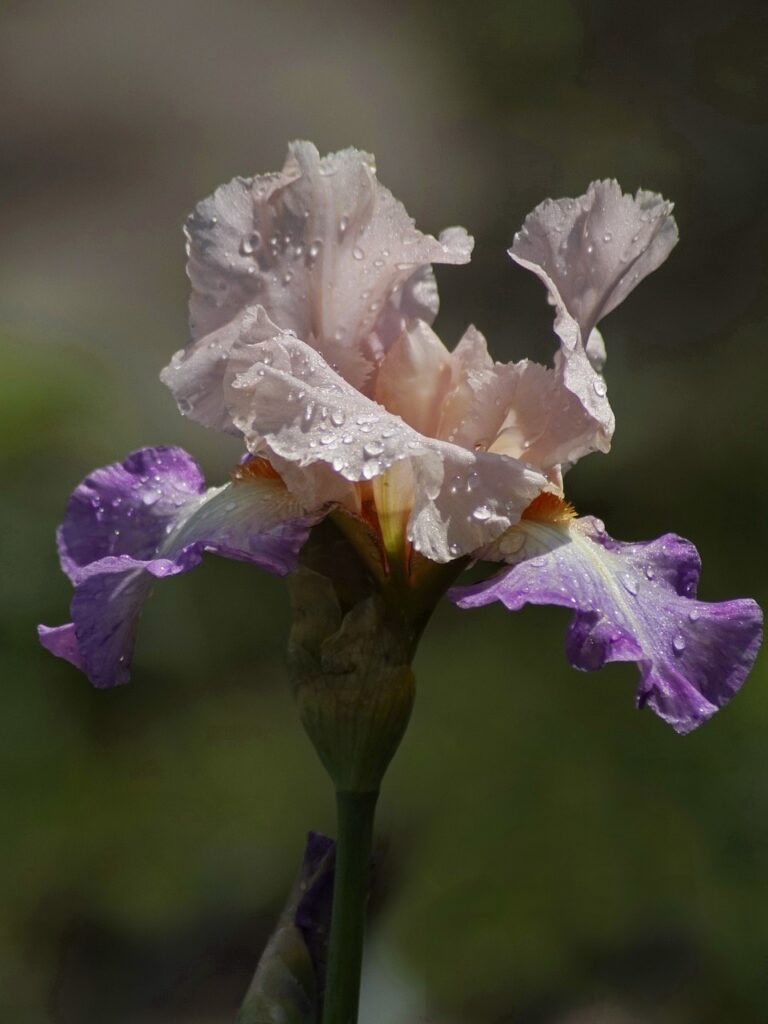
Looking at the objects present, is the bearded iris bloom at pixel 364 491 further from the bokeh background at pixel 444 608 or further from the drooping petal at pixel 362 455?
the bokeh background at pixel 444 608

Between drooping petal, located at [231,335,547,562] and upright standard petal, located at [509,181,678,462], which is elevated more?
upright standard petal, located at [509,181,678,462]

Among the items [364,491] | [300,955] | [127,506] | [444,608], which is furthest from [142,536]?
[444,608]

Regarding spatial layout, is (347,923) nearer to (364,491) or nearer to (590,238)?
(364,491)

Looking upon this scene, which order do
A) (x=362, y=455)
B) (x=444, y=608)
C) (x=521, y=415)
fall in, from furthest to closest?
1. (x=444, y=608)
2. (x=521, y=415)
3. (x=362, y=455)

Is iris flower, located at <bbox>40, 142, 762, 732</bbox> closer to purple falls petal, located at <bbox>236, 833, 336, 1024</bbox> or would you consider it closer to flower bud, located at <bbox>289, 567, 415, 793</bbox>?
flower bud, located at <bbox>289, 567, 415, 793</bbox>

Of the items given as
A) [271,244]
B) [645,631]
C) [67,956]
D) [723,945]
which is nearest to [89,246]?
[67,956]

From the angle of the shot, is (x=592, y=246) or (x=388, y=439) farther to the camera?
(x=592, y=246)

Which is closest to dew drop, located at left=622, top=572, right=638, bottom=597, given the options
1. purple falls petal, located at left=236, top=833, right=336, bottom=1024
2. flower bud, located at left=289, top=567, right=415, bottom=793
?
flower bud, located at left=289, top=567, right=415, bottom=793
